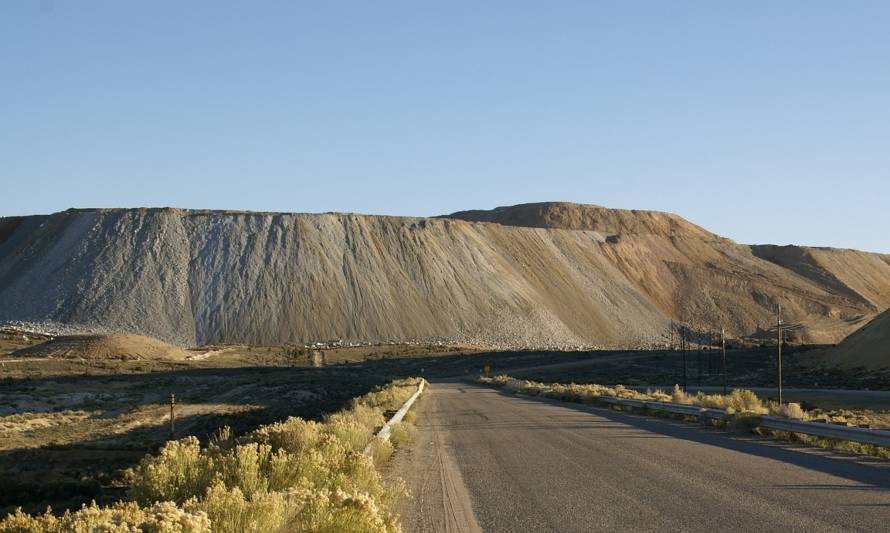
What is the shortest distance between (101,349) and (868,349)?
55624 mm

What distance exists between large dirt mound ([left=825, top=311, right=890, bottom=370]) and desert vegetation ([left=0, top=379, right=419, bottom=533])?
48150mm

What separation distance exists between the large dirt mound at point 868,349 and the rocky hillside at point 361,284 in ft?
128

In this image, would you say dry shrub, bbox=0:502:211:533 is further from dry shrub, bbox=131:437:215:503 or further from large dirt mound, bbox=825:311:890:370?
large dirt mound, bbox=825:311:890:370

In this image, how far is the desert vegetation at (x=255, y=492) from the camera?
520 cm

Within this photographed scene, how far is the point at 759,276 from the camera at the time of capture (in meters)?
127

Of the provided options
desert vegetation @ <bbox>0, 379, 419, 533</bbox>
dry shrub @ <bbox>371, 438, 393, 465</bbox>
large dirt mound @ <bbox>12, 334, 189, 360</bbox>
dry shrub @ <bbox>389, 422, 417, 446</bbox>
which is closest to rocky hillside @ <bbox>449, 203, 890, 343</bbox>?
large dirt mound @ <bbox>12, 334, 189, 360</bbox>

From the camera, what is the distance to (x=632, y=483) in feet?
34.1

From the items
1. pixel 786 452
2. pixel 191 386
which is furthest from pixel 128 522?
pixel 191 386

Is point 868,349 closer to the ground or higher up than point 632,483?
higher up

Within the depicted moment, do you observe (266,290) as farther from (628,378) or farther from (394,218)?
(628,378)

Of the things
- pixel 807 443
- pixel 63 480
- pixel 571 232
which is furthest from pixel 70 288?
pixel 807 443

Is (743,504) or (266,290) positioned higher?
(266,290)

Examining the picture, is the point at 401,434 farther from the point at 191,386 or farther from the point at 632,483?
the point at 191,386

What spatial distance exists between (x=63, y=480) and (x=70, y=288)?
79566 mm
